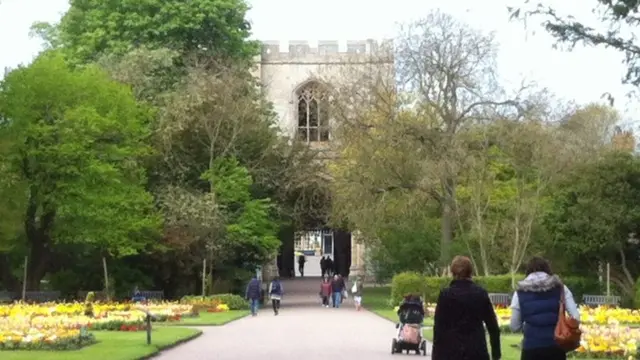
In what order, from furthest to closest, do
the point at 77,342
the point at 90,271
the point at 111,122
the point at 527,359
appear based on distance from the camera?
the point at 90,271, the point at 111,122, the point at 77,342, the point at 527,359

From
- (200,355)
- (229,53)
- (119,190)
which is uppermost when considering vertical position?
(229,53)

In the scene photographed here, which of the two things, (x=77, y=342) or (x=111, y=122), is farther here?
(x=111, y=122)

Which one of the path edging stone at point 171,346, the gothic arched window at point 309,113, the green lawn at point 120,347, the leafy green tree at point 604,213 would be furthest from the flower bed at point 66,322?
the gothic arched window at point 309,113

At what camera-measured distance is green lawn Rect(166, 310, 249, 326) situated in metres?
30.4

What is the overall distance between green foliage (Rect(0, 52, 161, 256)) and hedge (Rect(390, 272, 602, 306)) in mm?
8557

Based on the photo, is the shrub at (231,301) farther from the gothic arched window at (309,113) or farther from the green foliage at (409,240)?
the gothic arched window at (309,113)

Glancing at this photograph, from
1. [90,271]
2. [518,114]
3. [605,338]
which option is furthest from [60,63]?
[605,338]

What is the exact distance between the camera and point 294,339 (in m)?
24.0

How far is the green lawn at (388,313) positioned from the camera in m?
19.0

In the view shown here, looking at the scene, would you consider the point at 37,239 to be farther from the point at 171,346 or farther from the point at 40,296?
the point at 171,346

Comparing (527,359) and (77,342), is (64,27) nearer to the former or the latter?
(77,342)

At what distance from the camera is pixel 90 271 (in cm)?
4284

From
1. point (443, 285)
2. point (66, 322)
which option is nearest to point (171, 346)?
point (66, 322)

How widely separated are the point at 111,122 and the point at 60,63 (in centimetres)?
256
